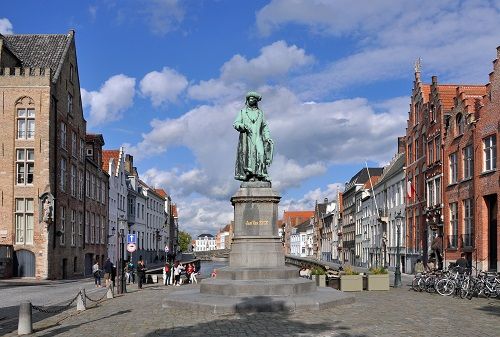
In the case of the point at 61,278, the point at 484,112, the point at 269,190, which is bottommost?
the point at 61,278

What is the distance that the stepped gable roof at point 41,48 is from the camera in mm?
44750

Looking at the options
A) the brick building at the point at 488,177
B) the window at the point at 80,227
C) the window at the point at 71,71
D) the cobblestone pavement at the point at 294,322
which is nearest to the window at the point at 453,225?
the brick building at the point at 488,177

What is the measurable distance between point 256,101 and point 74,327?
10.6 m

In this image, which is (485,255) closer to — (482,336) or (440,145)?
(440,145)

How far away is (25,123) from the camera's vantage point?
41188 millimetres

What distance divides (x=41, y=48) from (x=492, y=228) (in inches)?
1386

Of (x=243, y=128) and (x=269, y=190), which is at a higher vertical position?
(x=243, y=128)

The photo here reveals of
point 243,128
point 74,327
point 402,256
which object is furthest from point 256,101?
point 402,256

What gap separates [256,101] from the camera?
21891 millimetres

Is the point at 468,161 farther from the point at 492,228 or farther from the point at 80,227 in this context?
the point at 80,227

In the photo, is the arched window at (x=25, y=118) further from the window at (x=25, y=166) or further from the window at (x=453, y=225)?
the window at (x=453, y=225)

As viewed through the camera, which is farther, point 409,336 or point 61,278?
point 61,278

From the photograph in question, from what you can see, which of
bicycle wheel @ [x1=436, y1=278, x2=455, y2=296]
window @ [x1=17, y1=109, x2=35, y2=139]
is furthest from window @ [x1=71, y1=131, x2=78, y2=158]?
bicycle wheel @ [x1=436, y1=278, x2=455, y2=296]

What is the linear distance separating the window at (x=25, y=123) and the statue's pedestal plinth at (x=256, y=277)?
25446 mm
